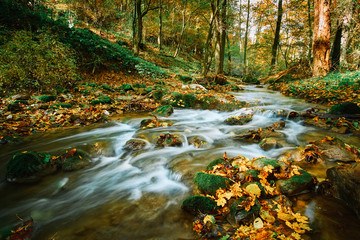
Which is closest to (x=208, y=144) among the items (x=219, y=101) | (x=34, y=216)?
(x=34, y=216)

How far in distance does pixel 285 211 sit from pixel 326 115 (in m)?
4.56

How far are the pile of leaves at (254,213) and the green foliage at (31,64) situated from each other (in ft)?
24.9

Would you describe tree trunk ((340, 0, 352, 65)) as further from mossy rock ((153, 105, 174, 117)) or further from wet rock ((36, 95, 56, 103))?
wet rock ((36, 95, 56, 103))

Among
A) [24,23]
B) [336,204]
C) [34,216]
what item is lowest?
[34,216]

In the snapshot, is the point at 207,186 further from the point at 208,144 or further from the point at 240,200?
the point at 208,144

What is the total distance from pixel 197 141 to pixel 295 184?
246cm

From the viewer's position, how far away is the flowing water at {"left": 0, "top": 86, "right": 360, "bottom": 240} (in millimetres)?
2062

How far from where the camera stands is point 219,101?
26.4 ft

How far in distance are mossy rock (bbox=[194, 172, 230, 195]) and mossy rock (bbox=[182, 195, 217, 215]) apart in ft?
0.67

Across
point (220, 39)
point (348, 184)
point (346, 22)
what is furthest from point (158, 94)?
point (346, 22)

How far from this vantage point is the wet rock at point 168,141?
14.4 ft

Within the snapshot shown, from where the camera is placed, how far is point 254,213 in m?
1.97

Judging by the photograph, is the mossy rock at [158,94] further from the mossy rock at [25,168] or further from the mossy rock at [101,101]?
the mossy rock at [25,168]

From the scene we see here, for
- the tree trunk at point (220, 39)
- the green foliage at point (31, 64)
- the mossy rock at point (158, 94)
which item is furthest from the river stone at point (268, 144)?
the tree trunk at point (220, 39)
